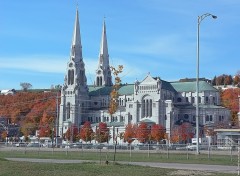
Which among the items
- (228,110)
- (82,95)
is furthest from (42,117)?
(228,110)

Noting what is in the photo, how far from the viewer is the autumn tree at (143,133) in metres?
121

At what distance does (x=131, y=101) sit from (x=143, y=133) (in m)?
24.7

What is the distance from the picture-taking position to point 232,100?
521 feet

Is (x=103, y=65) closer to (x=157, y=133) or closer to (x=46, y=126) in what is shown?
(x=46, y=126)

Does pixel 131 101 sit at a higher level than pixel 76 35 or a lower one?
lower

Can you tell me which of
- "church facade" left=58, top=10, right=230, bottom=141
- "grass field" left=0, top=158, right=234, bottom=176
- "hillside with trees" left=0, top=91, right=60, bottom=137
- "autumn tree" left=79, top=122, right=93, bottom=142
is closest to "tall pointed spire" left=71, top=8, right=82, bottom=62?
"church facade" left=58, top=10, right=230, bottom=141

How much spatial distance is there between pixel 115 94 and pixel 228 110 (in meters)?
108

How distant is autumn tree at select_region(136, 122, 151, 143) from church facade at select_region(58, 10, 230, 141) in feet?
24.4

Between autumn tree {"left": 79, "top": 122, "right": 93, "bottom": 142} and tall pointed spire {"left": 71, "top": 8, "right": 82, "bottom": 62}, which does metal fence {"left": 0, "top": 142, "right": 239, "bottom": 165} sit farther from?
tall pointed spire {"left": 71, "top": 8, "right": 82, "bottom": 62}

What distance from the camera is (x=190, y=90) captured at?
5925 inches

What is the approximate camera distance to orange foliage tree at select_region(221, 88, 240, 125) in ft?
472

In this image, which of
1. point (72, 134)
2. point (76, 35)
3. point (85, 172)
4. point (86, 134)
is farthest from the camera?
point (76, 35)

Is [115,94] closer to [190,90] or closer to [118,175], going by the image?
[118,175]

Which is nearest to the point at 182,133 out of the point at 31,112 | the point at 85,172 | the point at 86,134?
the point at 86,134
